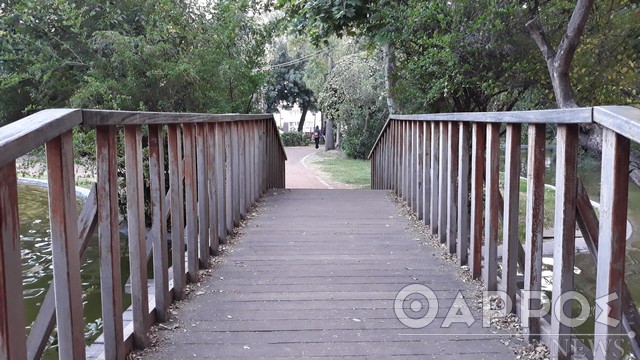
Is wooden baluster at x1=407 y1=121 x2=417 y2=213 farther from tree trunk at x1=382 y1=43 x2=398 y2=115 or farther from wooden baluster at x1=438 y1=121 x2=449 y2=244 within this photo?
tree trunk at x1=382 y1=43 x2=398 y2=115

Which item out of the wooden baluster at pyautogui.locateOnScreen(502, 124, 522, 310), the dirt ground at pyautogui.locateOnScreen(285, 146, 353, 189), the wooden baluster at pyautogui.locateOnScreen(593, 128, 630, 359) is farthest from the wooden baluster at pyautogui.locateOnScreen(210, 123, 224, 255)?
the dirt ground at pyautogui.locateOnScreen(285, 146, 353, 189)

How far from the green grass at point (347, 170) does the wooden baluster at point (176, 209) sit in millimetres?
11843

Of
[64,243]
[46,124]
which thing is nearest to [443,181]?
[64,243]

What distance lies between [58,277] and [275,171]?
708 centimetres

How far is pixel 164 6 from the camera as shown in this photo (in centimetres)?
927

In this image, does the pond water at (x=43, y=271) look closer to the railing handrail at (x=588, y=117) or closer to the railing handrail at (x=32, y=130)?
the railing handrail at (x=32, y=130)

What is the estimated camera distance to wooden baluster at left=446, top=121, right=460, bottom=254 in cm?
420

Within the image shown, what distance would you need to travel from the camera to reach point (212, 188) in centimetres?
405

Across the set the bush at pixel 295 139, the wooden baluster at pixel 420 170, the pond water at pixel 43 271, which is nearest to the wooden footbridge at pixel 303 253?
the wooden baluster at pixel 420 170

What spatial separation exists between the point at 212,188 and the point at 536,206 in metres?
2.23

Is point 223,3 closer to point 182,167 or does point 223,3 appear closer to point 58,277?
point 182,167

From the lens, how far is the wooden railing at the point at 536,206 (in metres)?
1.88

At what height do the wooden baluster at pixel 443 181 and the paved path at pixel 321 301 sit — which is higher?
the wooden baluster at pixel 443 181

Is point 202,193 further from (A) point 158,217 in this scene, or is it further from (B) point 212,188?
(A) point 158,217
